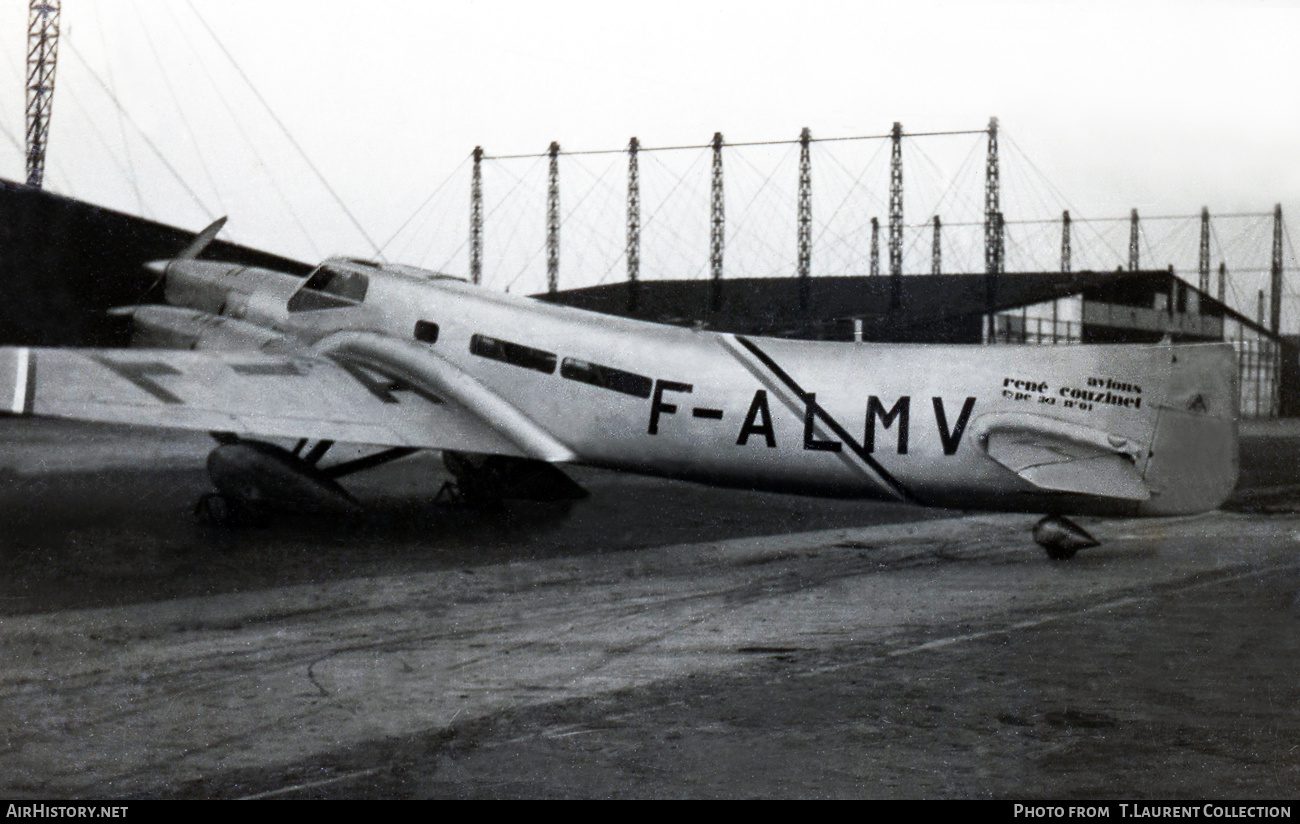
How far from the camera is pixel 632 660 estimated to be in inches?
292

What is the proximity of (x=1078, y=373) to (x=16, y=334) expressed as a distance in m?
19.6

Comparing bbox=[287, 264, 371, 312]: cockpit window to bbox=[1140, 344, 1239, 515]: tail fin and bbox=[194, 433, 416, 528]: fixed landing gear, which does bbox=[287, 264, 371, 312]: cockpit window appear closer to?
bbox=[194, 433, 416, 528]: fixed landing gear

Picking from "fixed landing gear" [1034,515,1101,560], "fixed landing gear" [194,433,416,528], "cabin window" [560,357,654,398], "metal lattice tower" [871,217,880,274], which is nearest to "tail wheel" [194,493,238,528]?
"fixed landing gear" [194,433,416,528]

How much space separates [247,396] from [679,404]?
15.2 feet

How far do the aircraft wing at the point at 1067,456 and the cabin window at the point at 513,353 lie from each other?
16.1ft

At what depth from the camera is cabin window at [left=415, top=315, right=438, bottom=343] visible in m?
13.4

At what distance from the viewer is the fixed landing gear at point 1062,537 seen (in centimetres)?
1152

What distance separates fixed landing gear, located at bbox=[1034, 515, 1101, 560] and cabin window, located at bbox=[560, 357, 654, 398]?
4.37 meters

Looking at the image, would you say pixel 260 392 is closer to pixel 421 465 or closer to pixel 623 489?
pixel 623 489

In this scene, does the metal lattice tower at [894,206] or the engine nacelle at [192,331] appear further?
the metal lattice tower at [894,206]

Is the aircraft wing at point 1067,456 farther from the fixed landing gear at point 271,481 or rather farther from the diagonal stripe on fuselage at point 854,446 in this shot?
the fixed landing gear at point 271,481

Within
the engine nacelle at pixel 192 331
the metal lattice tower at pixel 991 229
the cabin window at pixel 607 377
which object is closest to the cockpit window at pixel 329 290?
the engine nacelle at pixel 192 331

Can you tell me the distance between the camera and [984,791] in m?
4.97

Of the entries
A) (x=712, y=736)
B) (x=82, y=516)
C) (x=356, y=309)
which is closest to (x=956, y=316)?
(x=356, y=309)
